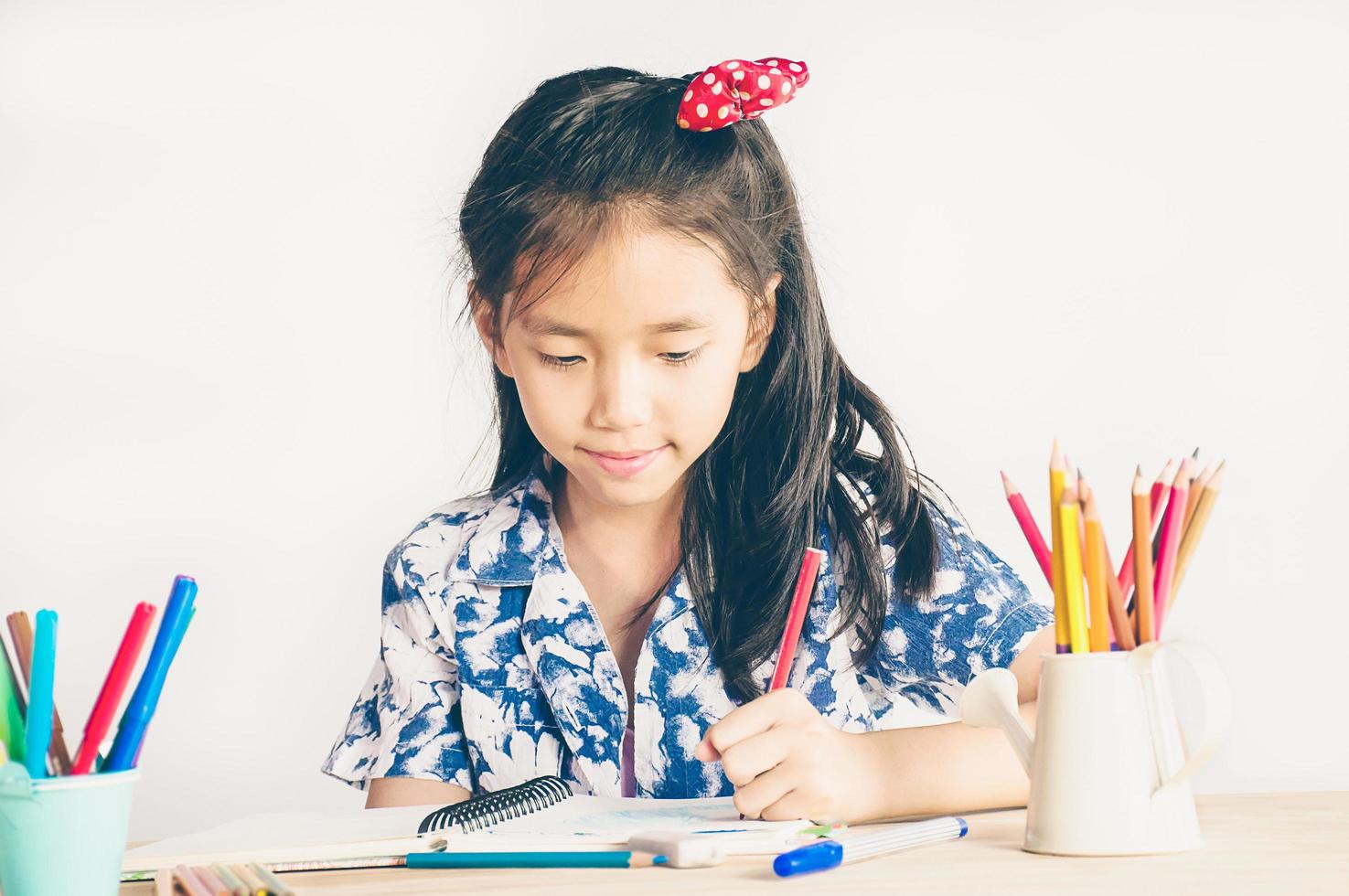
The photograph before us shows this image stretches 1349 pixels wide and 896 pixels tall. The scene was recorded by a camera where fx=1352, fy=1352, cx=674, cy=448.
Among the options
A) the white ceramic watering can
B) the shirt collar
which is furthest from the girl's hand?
the shirt collar

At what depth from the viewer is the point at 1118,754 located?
516mm

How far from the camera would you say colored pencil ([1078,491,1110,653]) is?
0.53 m

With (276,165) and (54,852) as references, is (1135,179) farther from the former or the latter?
(54,852)

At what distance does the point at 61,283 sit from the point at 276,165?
26 cm

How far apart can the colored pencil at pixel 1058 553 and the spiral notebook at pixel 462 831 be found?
14 centimetres

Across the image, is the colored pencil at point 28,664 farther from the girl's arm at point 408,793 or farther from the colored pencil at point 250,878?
the girl's arm at point 408,793

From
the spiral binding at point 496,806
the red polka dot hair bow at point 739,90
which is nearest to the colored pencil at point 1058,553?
the spiral binding at point 496,806

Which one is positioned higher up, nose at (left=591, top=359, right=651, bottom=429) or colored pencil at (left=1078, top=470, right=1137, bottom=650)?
nose at (left=591, top=359, right=651, bottom=429)

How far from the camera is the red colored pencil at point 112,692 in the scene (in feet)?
1.46

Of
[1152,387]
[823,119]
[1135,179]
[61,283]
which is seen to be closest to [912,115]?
[823,119]

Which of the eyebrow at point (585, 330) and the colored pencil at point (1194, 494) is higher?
the eyebrow at point (585, 330)

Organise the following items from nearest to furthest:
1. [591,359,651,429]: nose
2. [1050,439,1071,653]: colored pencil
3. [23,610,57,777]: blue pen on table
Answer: [23,610,57,777]: blue pen on table < [1050,439,1071,653]: colored pencil < [591,359,651,429]: nose

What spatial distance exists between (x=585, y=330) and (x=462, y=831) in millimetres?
306

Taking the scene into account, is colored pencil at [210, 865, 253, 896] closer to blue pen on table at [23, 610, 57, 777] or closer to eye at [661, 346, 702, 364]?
blue pen on table at [23, 610, 57, 777]
